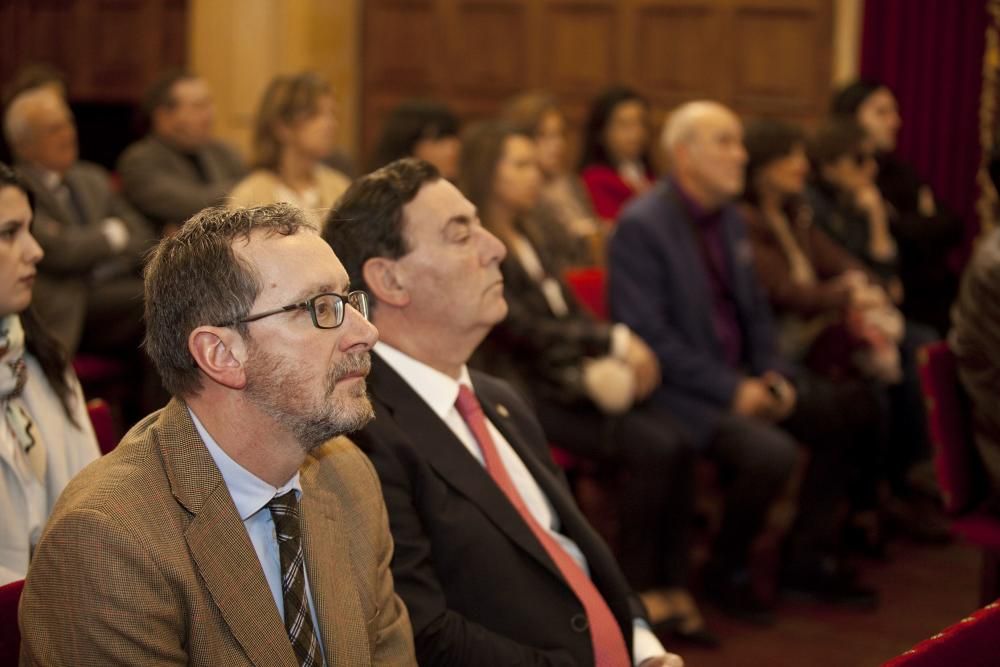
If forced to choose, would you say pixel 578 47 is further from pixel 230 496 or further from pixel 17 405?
pixel 230 496

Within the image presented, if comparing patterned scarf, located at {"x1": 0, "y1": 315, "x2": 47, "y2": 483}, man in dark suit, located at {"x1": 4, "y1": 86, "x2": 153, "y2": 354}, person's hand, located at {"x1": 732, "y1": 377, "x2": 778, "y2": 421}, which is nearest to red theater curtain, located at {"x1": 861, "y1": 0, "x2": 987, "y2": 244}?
person's hand, located at {"x1": 732, "y1": 377, "x2": 778, "y2": 421}

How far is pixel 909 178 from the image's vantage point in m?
5.68

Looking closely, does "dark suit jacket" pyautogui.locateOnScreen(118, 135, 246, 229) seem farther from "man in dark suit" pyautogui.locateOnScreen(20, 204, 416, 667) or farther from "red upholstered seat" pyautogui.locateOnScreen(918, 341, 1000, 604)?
"man in dark suit" pyautogui.locateOnScreen(20, 204, 416, 667)

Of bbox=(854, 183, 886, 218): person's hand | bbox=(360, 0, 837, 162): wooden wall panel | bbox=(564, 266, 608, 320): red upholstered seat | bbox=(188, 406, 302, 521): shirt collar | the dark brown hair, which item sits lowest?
bbox=(564, 266, 608, 320): red upholstered seat

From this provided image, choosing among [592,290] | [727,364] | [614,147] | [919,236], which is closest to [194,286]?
[727,364]

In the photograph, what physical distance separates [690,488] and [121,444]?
2.51 meters

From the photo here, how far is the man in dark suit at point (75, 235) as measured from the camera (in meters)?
4.40

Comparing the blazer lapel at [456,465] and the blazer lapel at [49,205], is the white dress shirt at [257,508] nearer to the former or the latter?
the blazer lapel at [456,465]

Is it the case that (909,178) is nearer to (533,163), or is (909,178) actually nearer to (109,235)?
(533,163)

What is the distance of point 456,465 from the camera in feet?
7.19

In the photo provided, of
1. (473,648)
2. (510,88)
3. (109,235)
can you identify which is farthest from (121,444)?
(510,88)

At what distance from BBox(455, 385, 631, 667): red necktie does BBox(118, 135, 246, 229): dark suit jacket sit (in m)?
2.96

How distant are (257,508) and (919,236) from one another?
4311 millimetres

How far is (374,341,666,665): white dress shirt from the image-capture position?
7.47 ft
